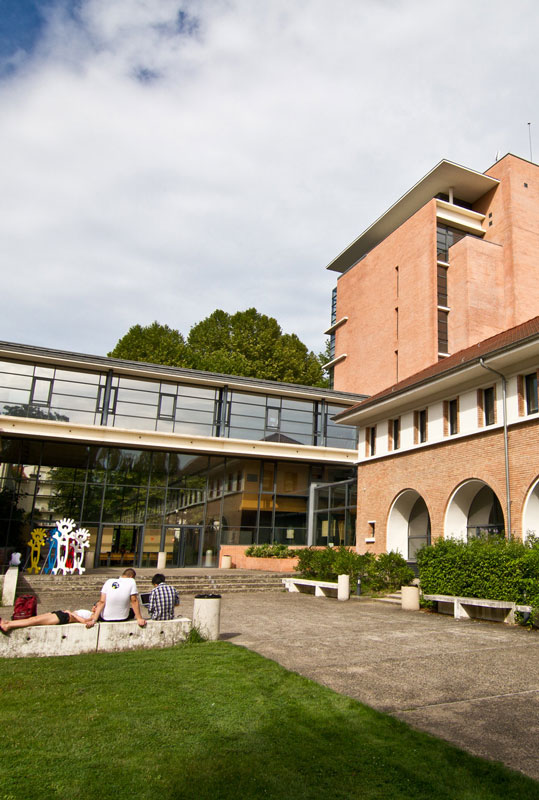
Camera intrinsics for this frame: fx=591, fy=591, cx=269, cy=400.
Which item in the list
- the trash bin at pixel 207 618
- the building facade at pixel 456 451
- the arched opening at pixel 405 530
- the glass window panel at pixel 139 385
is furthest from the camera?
the glass window panel at pixel 139 385

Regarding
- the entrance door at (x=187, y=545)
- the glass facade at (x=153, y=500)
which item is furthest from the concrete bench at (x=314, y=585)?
the entrance door at (x=187, y=545)

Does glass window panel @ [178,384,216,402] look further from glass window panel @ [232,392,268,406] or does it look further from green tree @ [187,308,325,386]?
green tree @ [187,308,325,386]

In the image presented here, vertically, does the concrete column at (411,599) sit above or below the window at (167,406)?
below

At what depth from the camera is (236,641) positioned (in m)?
10.8

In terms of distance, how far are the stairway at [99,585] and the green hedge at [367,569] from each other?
2.64 metres

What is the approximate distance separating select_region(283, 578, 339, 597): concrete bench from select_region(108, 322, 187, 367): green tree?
76.8 ft

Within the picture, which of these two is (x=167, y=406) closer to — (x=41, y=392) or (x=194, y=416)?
(x=194, y=416)

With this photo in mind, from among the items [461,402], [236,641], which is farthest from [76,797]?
[461,402]

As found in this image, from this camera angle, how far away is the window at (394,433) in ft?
78.5

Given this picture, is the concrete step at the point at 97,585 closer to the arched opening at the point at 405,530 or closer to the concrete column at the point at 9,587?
the concrete column at the point at 9,587

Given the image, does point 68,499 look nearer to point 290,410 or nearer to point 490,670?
point 290,410

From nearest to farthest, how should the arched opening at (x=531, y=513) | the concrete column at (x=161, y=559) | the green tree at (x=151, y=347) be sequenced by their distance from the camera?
the arched opening at (x=531, y=513)
the concrete column at (x=161, y=559)
the green tree at (x=151, y=347)

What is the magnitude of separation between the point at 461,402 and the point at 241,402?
14.3 meters

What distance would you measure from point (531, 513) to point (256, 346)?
3467cm
